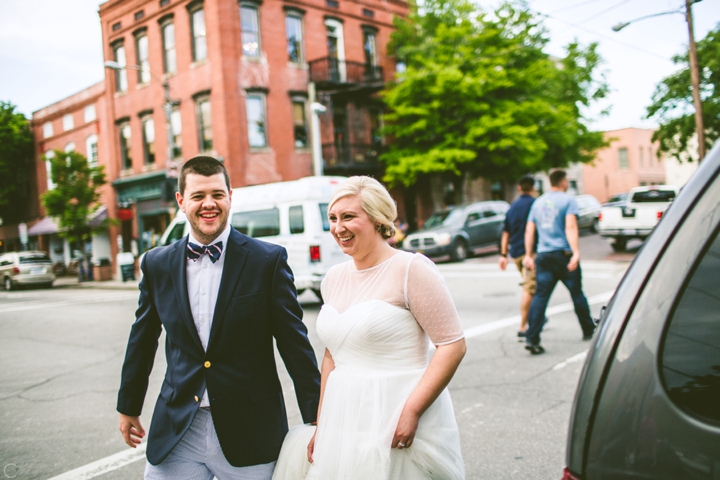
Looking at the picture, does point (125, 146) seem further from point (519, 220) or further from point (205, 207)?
point (205, 207)

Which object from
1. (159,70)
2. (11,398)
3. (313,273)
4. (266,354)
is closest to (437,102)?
(159,70)

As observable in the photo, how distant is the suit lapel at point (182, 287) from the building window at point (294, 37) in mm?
23122

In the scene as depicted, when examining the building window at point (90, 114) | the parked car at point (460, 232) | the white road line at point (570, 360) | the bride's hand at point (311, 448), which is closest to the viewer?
the bride's hand at point (311, 448)

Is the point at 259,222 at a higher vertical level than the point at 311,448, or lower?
higher

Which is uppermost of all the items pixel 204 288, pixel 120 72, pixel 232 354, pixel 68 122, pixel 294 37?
pixel 294 37

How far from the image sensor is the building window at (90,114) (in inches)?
1101

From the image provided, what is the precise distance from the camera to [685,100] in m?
21.2

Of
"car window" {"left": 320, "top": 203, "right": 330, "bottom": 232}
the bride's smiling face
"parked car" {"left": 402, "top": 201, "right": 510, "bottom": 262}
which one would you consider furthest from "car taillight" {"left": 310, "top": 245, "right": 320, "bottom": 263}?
the bride's smiling face

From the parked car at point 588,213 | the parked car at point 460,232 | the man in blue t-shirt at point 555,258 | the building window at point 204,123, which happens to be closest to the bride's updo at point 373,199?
the man in blue t-shirt at point 555,258

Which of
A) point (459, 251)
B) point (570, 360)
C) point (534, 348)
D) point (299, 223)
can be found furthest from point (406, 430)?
point (459, 251)

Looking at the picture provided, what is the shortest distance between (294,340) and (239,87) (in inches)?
850

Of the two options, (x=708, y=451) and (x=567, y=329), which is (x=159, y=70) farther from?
(x=708, y=451)

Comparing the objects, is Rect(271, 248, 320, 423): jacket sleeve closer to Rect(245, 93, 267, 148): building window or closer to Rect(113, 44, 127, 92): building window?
Rect(245, 93, 267, 148): building window

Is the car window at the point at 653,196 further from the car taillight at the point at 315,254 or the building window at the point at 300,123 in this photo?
the building window at the point at 300,123
